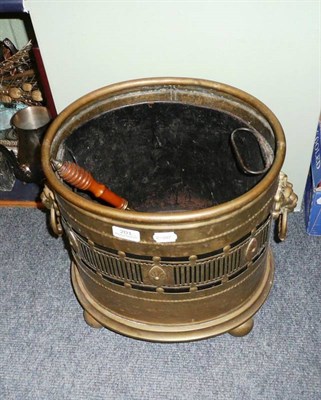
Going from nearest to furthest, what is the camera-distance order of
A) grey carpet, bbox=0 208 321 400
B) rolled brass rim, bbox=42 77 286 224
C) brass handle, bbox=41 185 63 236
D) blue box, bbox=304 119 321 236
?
rolled brass rim, bbox=42 77 286 224, brass handle, bbox=41 185 63 236, grey carpet, bbox=0 208 321 400, blue box, bbox=304 119 321 236

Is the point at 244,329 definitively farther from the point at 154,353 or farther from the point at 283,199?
the point at 283,199

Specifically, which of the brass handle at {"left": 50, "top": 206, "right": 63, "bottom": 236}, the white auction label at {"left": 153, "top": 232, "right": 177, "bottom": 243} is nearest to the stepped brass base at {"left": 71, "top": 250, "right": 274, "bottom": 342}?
the brass handle at {"left": 50, "top": 206, "right": 63, "bottom": 236}

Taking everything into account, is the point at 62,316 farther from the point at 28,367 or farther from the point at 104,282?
the point at 104,282

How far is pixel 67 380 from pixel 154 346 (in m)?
0.22

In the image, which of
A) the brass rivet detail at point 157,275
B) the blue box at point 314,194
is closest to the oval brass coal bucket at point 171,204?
the brass rivet detail at point 157,275

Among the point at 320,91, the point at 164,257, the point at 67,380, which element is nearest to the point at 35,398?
the point at 67,380

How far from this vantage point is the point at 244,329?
122 cm

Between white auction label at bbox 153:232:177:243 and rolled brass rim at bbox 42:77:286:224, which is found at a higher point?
rolled brass rim at bbox 42:77:286:224

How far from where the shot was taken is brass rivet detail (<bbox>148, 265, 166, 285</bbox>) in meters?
0.94

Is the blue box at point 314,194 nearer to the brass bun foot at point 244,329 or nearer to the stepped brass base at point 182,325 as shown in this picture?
the stepped brass base at point 182,325

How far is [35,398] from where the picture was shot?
120 centimetres

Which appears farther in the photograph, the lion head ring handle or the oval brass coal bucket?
the lion head ring handle

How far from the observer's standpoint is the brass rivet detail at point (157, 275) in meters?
0.94

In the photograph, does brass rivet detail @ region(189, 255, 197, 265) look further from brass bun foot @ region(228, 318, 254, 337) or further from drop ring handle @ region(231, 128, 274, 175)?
brass bun foot @ region(228, 318, 254, 337)
